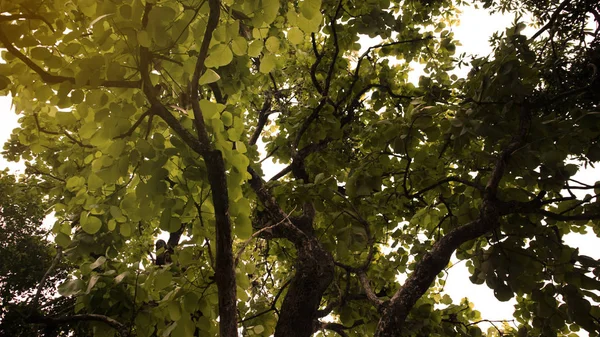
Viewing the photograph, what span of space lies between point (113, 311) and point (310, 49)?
15.2 ft

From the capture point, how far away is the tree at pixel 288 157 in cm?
185

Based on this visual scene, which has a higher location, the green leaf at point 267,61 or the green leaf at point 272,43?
the green leaf at point 272,43

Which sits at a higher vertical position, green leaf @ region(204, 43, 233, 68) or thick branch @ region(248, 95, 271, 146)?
thick branch @ region(248, 95, 271, 146)

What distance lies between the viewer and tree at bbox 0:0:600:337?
1849 mm

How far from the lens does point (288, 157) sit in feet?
17.3

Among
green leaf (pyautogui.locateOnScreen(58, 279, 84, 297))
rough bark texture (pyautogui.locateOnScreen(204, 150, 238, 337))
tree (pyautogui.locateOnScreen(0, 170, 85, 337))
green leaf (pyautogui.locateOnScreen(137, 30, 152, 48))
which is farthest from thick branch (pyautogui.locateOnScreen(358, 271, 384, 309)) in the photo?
tree (pyautogui.locateOnScreen(0, 170, 85, 337))

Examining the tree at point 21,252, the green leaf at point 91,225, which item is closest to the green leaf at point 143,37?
the green leaf at point 91,225

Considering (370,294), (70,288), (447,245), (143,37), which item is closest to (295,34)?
(143,37)

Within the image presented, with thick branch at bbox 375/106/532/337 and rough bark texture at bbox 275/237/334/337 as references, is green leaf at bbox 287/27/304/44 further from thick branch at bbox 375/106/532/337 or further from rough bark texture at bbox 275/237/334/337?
rough bark texture at bbox 275/237/334/337

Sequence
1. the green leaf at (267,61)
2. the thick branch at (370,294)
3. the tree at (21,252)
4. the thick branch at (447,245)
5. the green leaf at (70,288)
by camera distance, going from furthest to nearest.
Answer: the tree at (21,252) < the thick branch at (370,294) < the thick branch at (447,245) < the green leaf at (70,288) < the green leaf at (267,61)

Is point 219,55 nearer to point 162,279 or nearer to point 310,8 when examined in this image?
point 310,8

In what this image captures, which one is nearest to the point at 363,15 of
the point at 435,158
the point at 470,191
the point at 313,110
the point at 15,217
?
the point at 313,110

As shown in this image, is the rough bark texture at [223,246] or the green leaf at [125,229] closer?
the rough bark texture at [223,246]

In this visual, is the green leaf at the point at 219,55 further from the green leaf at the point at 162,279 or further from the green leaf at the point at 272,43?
the green leaf at the point at 162,279
